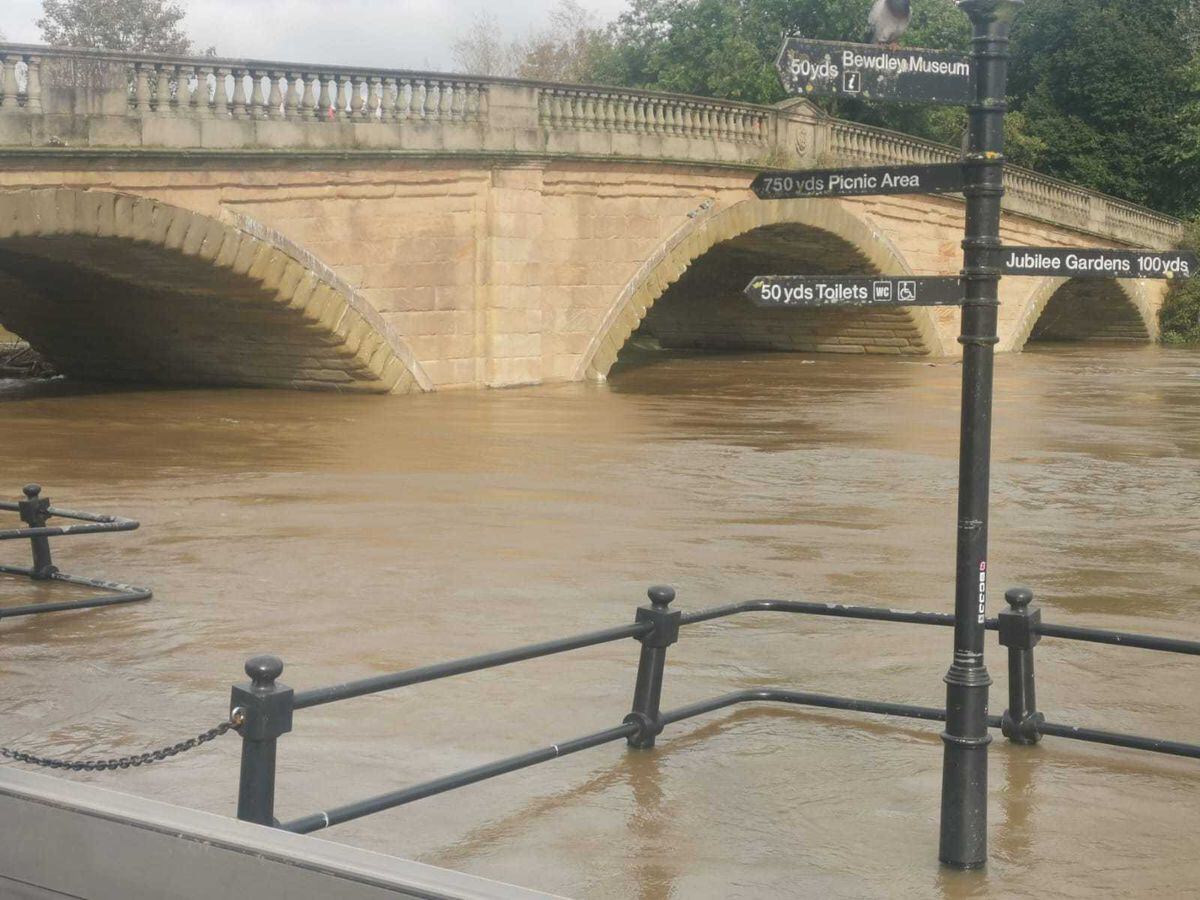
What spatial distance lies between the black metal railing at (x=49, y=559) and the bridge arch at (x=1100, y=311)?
30.2 metres

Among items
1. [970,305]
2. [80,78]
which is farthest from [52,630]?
[80,78]

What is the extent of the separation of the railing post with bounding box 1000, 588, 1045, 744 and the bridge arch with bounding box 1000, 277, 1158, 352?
103 ft

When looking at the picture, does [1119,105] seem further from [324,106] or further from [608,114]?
[324,106]

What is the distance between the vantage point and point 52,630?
7.76 m

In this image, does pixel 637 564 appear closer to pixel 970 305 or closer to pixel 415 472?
pixel 415 472

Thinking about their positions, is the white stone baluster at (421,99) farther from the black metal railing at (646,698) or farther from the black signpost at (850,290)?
the black signpost at (850,290)

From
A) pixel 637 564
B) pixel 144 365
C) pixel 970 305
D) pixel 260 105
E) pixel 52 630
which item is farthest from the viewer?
pixel 144 365

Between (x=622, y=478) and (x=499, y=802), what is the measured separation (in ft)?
A: 27.4

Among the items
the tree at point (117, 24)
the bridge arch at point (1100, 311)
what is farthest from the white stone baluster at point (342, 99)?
the tree at point (117, 24)

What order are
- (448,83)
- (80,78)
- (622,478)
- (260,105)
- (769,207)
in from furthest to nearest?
(769,207) < (448,83) < (260,105) < (80,78) < (622,478)

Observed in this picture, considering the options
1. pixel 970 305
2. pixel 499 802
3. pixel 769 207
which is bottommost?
pixel 499 802

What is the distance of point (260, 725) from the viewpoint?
4043mm

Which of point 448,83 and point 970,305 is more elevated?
point 448,83

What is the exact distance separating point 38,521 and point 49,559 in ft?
1.78
